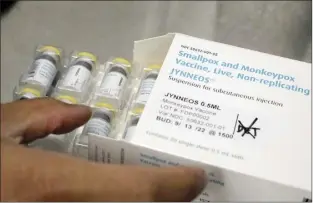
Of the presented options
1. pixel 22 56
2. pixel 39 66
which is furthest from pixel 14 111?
pixel 22 56

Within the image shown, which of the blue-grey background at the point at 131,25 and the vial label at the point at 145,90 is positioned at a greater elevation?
the blue-grey background at the point at 131,25

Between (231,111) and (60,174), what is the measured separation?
0.73 feet

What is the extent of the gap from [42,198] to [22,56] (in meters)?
0.88

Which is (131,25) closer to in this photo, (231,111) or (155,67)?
(155,67)

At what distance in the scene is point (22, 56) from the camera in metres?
1.31

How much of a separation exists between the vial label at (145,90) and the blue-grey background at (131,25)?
611 mm

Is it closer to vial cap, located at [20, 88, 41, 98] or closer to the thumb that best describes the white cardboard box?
the thumb

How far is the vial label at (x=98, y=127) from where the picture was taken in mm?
655

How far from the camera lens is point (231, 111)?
1.99 feet

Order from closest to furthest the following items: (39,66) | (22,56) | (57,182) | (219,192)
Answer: (57,182) < (219,192) < (39,66) < (22,56)

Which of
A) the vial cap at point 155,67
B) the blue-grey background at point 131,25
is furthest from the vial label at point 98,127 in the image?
the blue-grey background at point 131,25

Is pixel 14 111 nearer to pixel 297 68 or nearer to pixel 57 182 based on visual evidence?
pixel 57 182

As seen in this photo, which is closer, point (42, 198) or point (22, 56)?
point (42, 198)

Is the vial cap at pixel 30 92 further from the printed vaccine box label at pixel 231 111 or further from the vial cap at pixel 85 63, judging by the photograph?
the printed vaccine box label at pixel 231 111
